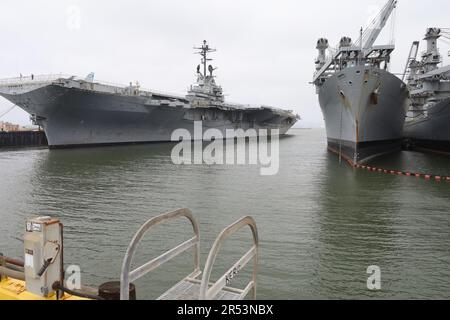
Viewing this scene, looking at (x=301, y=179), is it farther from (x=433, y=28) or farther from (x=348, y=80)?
(x=433, y=28)

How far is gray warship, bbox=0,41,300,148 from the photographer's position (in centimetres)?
2650

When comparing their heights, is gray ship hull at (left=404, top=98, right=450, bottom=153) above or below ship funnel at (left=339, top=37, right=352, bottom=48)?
below

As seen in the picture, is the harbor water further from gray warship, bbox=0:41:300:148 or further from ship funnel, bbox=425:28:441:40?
ship funnel, bbox=425:28:441:40

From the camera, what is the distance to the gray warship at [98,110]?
26.5 metres

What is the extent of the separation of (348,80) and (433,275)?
612 inches

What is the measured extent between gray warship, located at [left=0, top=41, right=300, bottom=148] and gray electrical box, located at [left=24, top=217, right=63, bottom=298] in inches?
981

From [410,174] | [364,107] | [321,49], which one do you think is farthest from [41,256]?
[321,49]

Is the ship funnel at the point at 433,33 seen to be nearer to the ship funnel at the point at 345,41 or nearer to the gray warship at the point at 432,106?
the gray warship at the point at 432,106

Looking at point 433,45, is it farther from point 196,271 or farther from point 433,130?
point 196,271

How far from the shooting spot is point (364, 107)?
62.5 feet

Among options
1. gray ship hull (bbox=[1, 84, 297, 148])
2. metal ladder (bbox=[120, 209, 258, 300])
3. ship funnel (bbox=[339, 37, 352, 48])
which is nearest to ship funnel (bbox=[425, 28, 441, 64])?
ship funnel (bbox=[339, 37, 352, 48])

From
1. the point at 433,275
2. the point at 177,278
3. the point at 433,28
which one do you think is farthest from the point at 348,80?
the point at 433,28

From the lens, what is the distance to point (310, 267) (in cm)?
589

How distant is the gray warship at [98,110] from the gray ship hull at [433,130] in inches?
833
